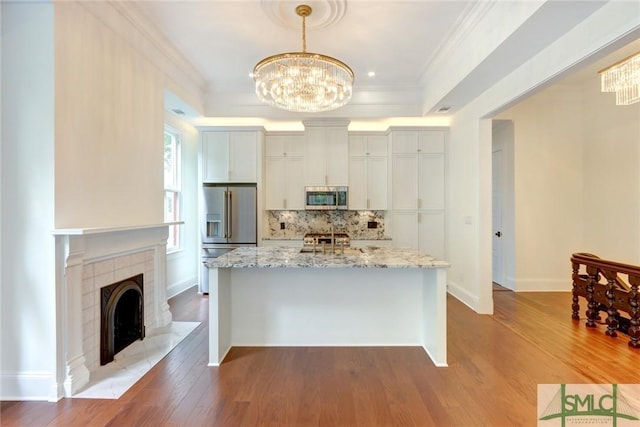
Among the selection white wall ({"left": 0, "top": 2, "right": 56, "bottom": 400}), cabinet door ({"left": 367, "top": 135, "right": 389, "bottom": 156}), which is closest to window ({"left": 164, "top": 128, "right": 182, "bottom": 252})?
white wall ({"left": 0, "top": 2, "right": 56, "bottom": 400})

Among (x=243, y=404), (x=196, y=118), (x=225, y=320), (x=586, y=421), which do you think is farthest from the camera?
(x=196, y=118)

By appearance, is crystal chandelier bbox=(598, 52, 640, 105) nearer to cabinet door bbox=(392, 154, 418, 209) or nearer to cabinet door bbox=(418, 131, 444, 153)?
cabinet door bbox=(418, 131, 444, 153)

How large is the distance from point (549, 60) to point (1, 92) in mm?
4470

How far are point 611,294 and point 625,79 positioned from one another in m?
2.25

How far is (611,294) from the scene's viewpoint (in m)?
3.31

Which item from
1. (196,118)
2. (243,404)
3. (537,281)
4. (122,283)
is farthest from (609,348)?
(196,118)

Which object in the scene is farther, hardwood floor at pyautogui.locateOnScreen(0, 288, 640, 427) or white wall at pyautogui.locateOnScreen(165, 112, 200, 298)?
white wall at pyautogui.locateOnScreen(165, 112, 200, 298)

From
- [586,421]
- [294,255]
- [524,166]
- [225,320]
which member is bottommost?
[586,421]

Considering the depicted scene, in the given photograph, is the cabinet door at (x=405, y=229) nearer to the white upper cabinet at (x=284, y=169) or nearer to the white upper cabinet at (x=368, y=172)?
the white upper cabinet at (x=368, y=172)

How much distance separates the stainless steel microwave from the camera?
5.25 m

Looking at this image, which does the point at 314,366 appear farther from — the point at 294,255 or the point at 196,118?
the point at 196,118

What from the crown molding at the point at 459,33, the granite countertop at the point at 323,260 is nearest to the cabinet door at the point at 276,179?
the granite countertop at the point at 323,260

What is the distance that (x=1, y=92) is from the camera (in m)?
2.18

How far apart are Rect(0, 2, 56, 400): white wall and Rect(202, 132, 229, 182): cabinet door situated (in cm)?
290
